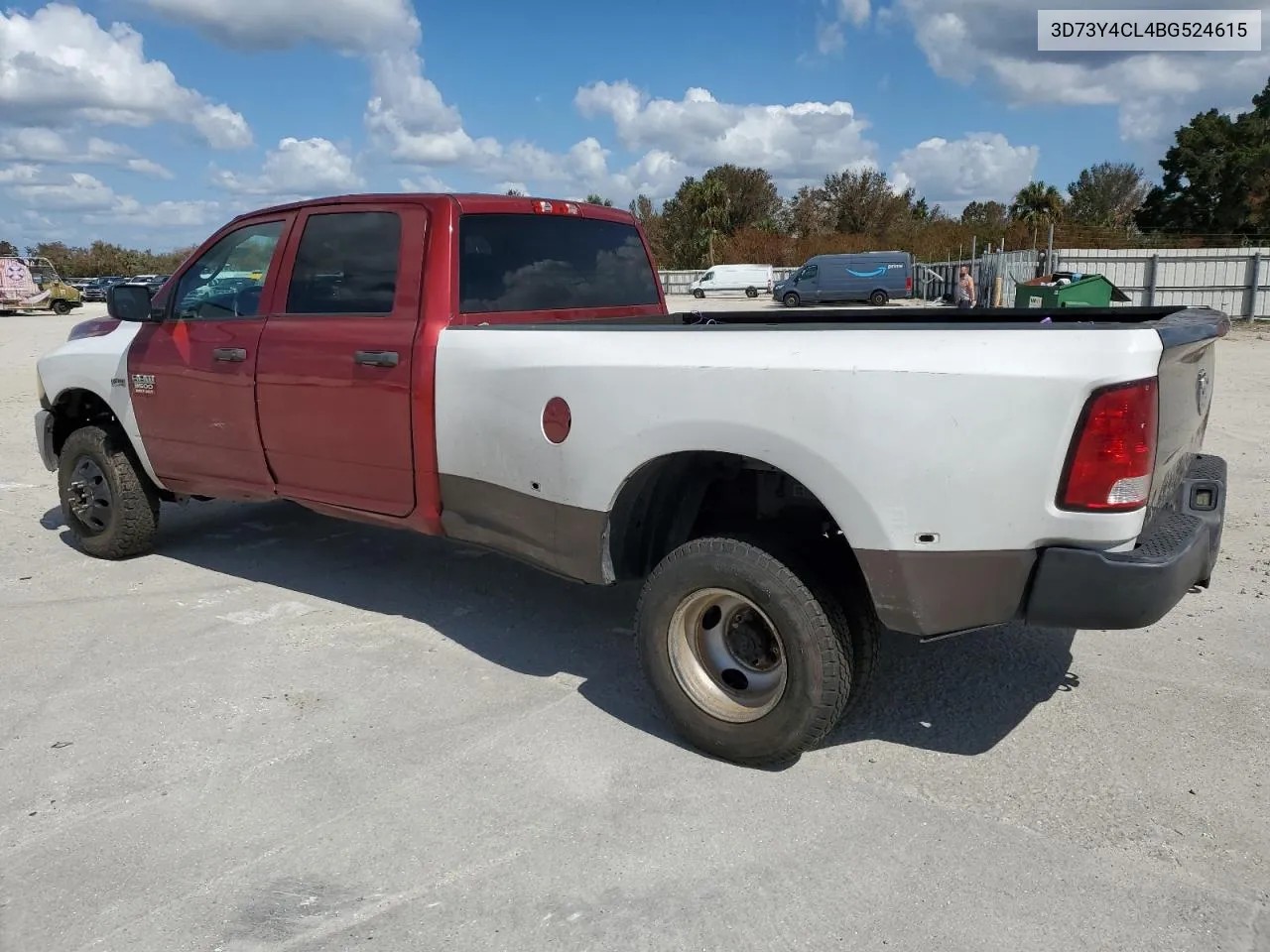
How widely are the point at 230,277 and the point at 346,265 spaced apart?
94cm

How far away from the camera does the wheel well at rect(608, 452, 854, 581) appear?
3340 mm

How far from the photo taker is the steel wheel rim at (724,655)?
333 cm

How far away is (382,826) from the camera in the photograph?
9.91 feet

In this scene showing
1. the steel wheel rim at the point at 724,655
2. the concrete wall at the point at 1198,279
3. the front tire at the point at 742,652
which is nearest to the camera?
the front tire at the point at 742,652

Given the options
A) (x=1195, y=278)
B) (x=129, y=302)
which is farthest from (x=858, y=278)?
(x=129, y=302)

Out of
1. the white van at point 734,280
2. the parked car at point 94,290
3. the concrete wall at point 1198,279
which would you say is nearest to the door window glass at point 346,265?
the concrete wall at point 1198,279

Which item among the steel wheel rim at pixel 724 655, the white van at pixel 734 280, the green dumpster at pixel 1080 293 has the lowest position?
the steel wheel rim at pixel 724 655

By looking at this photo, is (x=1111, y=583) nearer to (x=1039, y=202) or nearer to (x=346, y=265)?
(x=346, y=265)

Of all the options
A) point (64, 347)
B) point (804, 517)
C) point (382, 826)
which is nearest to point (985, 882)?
point (804, 517)

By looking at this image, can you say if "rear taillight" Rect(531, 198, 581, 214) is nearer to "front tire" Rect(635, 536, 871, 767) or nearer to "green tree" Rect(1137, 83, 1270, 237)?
"front tire" Rect(635, 536, 871, 767)

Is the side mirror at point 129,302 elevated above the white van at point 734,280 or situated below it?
below

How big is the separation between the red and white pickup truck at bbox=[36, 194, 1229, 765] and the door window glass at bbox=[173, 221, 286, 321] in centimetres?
2

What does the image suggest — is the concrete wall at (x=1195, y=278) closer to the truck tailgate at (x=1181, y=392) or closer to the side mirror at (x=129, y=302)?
the truck tailgate at (x=1181, y=392)

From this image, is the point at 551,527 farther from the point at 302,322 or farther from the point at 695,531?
the point at 302,322
